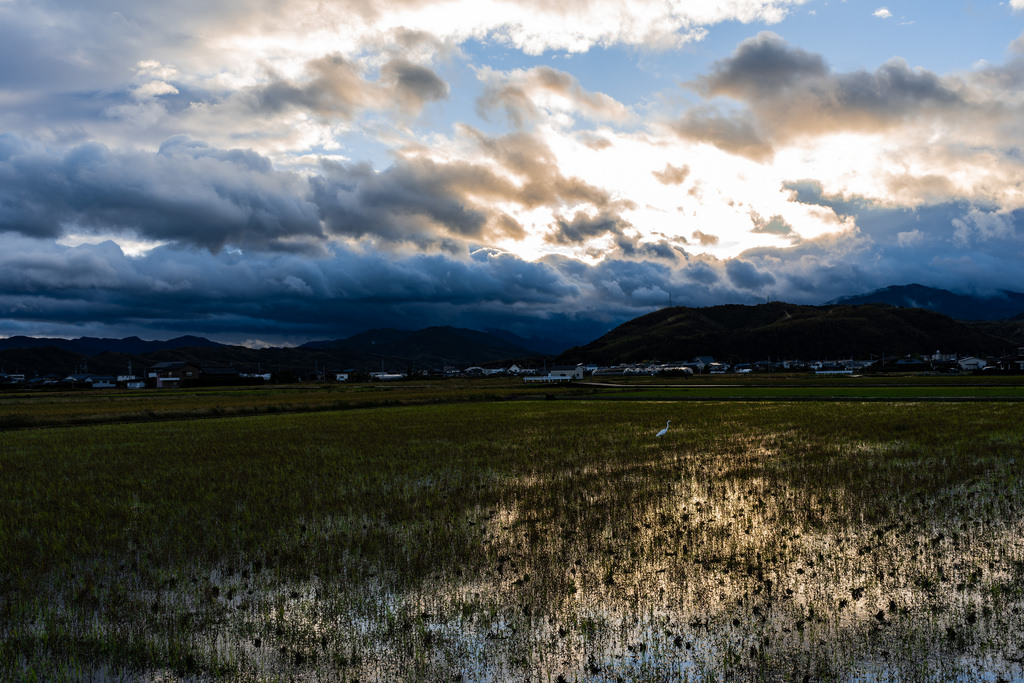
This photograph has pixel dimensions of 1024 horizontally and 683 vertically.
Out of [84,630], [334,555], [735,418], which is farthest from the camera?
[735,418]

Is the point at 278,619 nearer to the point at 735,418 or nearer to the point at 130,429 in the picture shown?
the point at 735,418

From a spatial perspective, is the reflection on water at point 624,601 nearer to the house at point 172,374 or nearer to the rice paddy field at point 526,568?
the rice paddy field at point 526,568

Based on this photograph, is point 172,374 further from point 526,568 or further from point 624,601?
point 624,601

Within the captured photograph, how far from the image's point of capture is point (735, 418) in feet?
127

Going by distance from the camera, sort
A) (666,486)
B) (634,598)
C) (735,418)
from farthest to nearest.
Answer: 1. (735,418)
2. (666,486)
3. (634,598)

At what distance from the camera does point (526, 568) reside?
10.3m

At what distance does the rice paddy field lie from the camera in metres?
7.15

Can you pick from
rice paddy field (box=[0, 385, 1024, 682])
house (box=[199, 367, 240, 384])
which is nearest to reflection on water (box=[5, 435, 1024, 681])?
rice paddy field (box=[0, 385, 1024, 682])

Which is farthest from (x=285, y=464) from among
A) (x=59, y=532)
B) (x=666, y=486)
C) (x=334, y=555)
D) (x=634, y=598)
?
(x=634, y=598)

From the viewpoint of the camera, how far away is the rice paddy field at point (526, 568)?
715cm

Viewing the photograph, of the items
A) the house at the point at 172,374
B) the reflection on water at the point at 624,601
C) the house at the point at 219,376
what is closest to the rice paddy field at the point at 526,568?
the reflection on water at the point at 624,601

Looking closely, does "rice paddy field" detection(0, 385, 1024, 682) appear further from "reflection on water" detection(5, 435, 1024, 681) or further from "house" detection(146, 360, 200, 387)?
"house" detection(146, 360, 200, 387)

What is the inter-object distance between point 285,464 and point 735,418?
2866cm

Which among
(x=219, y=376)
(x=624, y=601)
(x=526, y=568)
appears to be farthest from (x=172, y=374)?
(x=624, y=601)
